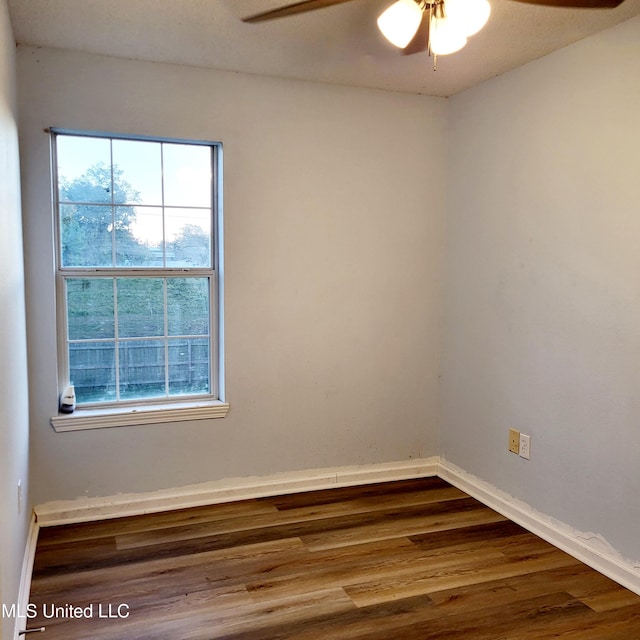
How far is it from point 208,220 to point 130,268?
0.49 m

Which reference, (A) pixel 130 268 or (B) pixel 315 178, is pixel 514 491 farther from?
(A) pixel 130 268

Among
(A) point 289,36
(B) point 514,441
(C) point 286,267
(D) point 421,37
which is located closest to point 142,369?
(C) point 286,267

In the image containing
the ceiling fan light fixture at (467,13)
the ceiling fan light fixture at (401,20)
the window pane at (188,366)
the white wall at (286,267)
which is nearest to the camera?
the ceiling fan light fixture at (467,13)

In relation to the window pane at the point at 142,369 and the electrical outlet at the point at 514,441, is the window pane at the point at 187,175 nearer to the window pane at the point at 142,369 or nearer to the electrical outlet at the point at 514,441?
the window pane at the point at 142,369

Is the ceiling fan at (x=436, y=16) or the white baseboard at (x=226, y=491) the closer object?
the ceiling fan at (x=436, y=16)

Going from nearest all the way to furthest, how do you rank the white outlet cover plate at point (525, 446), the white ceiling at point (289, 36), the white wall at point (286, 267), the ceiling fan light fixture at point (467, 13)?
the ceiling fan light fixture at point (467, 13) < the white ceiling at point (289, 36) < the white wall at point (286, 267) < the white outlet cover plate at point (525, 446)

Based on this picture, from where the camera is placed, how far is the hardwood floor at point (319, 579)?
2111 mm

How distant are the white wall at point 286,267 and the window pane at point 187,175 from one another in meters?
0.13

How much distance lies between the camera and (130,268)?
3037mm

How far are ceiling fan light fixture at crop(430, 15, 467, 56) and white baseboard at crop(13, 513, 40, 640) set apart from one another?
92.5 inches

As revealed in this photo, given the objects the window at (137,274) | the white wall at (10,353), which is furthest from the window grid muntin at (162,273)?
the white wall at (10,353)

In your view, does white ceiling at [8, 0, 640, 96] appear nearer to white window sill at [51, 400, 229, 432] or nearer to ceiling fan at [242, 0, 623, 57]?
ceiling fan at [242, 0, 623, 57]

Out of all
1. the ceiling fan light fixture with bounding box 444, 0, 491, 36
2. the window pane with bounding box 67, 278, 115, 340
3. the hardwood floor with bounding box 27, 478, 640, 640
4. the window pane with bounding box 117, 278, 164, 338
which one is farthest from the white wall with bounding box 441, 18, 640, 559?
the window pane with bounding box 67, 278, 115, 340

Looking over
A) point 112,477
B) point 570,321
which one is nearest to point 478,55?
point 570,321
